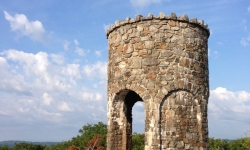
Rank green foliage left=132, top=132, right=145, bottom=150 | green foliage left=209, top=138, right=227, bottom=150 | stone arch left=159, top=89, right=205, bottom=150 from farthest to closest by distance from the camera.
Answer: green foliage left=209, top=138, right=227, bottom=150
green foliage left=132, top=132, right=145, bottom=150
stone arch left=159, top=89, right=205, bottom=150

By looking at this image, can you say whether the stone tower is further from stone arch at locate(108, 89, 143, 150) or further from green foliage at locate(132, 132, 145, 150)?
green foliage at locate(132, 132, 145, 150)

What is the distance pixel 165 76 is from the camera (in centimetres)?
753

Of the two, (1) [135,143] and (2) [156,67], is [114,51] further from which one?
(1) [135,143]

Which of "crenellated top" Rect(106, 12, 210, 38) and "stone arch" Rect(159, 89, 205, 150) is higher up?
"crenellated top" Rect(106, 12, 210, 38)

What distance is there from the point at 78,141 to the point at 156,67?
20409mm

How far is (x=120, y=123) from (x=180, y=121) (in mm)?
2049

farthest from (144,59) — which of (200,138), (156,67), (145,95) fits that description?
(200,138)

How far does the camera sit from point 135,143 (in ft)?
81.3

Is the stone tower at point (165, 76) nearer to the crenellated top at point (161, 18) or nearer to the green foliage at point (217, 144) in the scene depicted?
the crenellated top at point (161, 18)

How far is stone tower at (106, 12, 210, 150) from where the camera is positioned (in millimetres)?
7383

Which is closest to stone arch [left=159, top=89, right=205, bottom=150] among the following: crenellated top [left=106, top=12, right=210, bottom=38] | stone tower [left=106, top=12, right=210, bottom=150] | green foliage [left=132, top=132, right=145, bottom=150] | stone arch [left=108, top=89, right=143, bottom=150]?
stone tower [left=106, top=12, right=210, bottom=150]

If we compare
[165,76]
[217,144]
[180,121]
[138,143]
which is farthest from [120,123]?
[217,144]

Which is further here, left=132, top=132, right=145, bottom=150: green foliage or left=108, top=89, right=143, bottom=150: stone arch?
left=132, top=132, right=145, bottom=150: green foliage

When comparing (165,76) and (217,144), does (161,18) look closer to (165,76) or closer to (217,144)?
(165,76)
